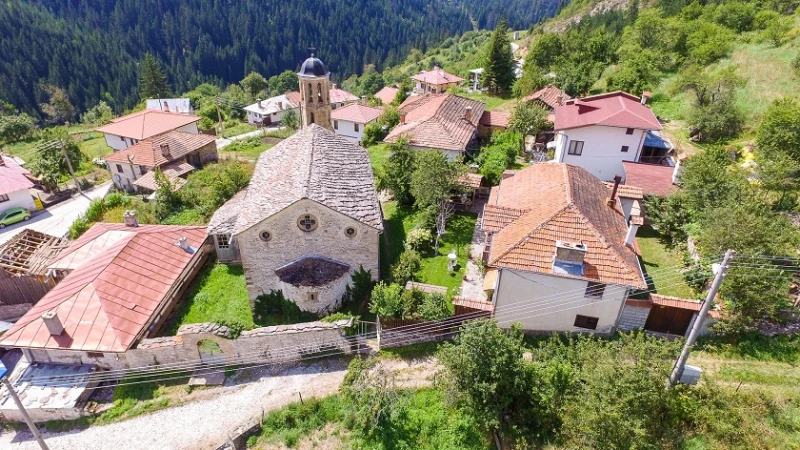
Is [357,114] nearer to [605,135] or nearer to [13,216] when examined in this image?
[605,135]

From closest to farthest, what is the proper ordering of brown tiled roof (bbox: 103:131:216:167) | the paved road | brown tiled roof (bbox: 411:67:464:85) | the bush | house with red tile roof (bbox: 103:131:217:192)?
1. the bush
2. the paved road
3. house with red tile roof (bbox: 103:131:217:192)
4. brown tiled roof (bbox: 103:131:216:167)
5. brown tiled roof (bbox: 411:67:464:85)

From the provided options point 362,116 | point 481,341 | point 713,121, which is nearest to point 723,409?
point 481,341

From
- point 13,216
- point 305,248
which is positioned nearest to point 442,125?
point 305,248

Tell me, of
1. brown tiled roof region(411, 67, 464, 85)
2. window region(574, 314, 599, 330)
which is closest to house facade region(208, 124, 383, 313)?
window region(574, 314, 599, 330)

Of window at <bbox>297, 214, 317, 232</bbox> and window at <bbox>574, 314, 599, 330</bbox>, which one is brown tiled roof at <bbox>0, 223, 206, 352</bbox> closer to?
A: window at <bbox>297, 214, 317, 232</bbox>

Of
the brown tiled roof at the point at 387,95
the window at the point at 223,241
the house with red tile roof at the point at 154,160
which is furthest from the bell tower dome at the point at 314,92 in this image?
the brown tiled roof at the point at 387,95

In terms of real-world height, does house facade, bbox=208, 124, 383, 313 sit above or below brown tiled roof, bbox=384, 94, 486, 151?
below

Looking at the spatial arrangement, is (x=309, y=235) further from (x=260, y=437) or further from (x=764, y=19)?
(x=764, y=19)
